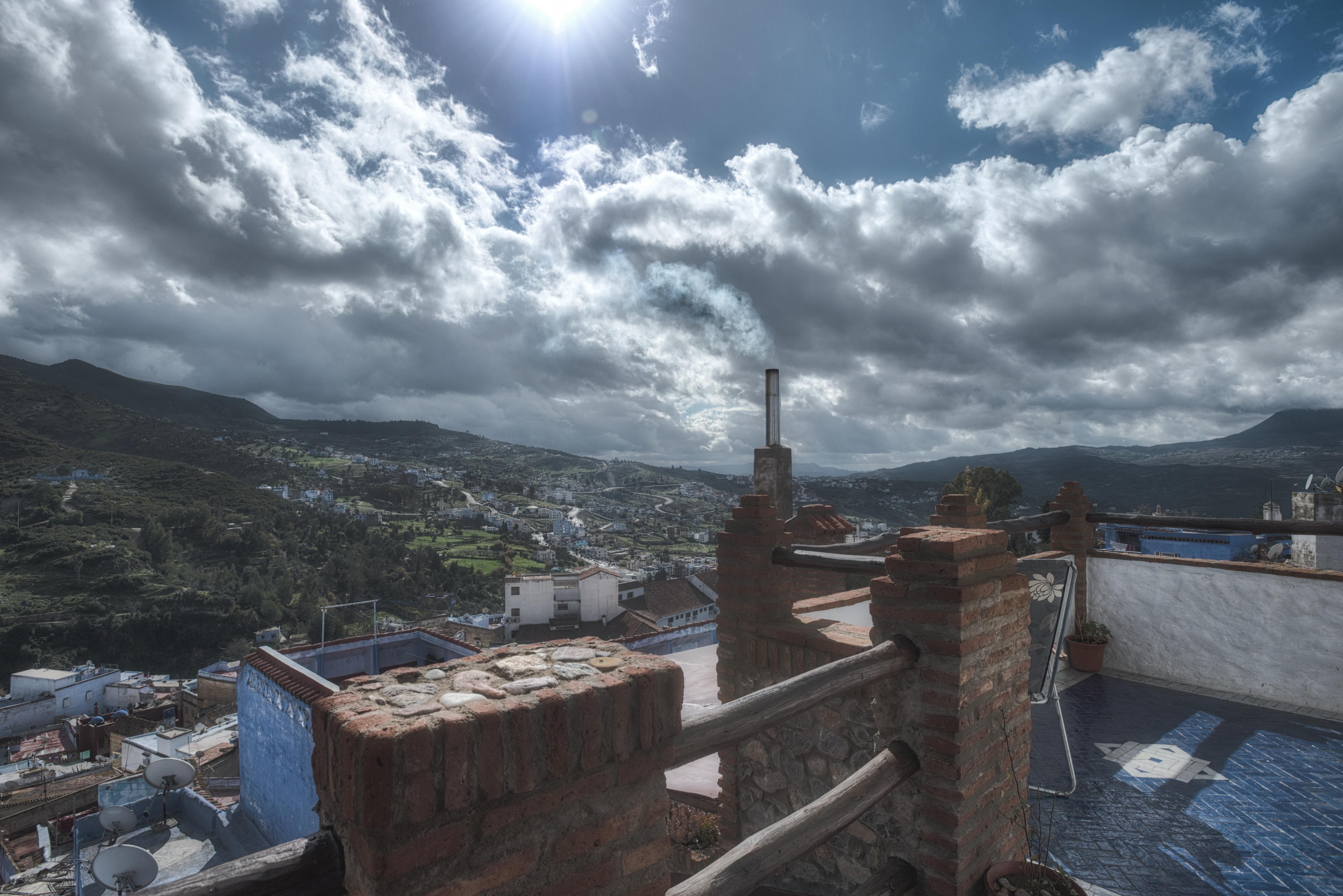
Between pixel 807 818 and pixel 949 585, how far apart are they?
101 centimetres

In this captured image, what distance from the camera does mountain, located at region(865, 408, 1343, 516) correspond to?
4444 centimetres

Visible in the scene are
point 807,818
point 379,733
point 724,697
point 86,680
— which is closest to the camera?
point 379,733

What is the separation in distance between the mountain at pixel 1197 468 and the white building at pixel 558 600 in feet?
67.0

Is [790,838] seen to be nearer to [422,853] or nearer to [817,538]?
[422,853]

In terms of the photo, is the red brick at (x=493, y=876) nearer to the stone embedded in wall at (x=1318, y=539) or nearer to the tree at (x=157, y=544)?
the stone embedded in wall at (x=1318, y=539)

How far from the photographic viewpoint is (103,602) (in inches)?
2288

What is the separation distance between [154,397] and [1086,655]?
194 m

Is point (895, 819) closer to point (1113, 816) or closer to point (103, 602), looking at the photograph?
point (1113, 816)

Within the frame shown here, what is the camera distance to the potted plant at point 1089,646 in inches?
229

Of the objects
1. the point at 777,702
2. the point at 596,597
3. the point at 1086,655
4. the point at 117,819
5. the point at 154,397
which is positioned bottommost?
the point at 596,597

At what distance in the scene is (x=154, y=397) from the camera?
484 ft

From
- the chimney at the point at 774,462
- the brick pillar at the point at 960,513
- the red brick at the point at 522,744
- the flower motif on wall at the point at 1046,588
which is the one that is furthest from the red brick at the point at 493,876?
the chimney at the point at 774,462

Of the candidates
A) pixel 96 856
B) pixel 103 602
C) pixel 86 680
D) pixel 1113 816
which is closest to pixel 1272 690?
pixel 1113 816

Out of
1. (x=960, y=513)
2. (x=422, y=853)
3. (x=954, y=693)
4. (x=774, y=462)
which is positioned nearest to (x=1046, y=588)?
(x=960, y=513)
